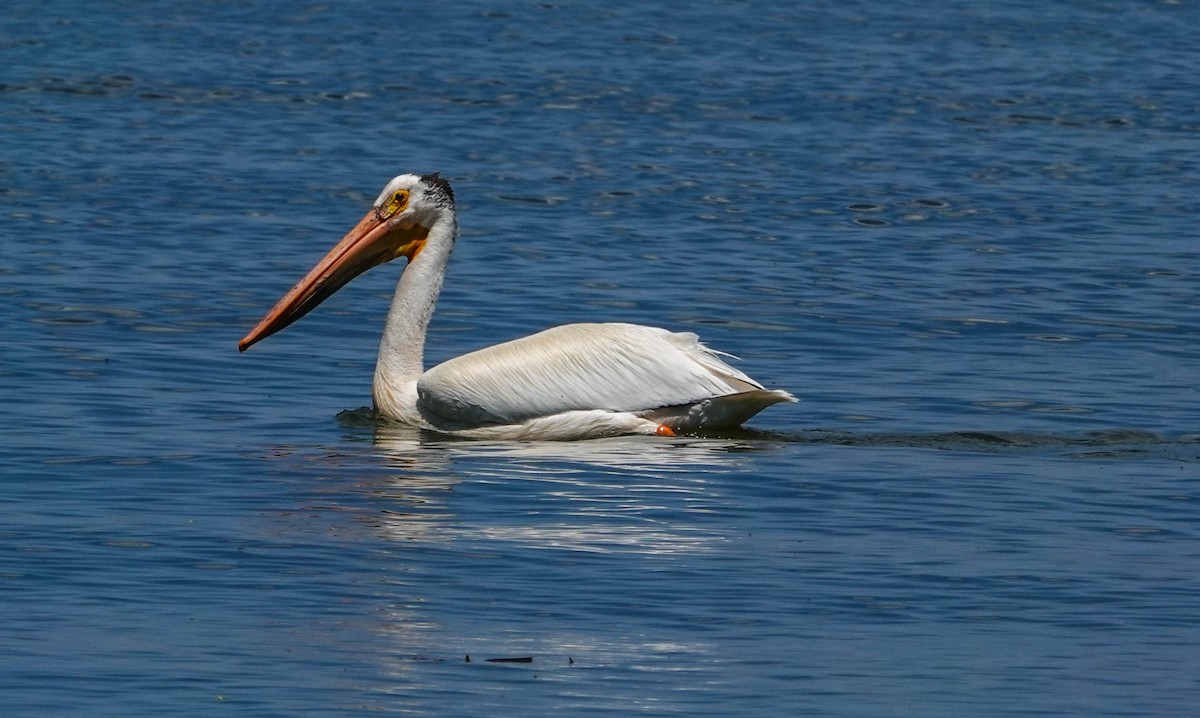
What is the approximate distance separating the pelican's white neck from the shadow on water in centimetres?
19

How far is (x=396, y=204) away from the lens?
395 inches

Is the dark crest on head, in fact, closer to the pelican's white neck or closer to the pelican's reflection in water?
the pelican's white neck

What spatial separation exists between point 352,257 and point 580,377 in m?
1.46

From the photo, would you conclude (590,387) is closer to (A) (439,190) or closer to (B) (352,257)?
(A) (439,190)

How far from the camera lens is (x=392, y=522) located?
24.4 ft

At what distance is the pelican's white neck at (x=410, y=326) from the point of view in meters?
9.46

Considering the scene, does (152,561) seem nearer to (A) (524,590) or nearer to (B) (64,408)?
(A) (524,590)

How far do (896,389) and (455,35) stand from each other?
577 inches

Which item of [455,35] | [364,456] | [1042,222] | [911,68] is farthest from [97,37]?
[364,456]

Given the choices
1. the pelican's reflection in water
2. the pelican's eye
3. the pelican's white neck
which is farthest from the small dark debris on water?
the pelican's eye

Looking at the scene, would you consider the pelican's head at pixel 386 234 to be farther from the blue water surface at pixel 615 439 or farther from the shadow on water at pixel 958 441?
the shadow on water at pixel 958 441

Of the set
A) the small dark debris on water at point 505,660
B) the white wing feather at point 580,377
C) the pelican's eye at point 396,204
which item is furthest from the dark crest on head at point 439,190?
the small dark debris on water at point 505,660

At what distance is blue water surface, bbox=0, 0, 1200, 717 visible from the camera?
5.96 meters

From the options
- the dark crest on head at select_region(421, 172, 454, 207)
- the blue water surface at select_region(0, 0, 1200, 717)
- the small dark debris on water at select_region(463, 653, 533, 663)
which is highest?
the dark crest on head at select_region(421, 172, 454, 207)
